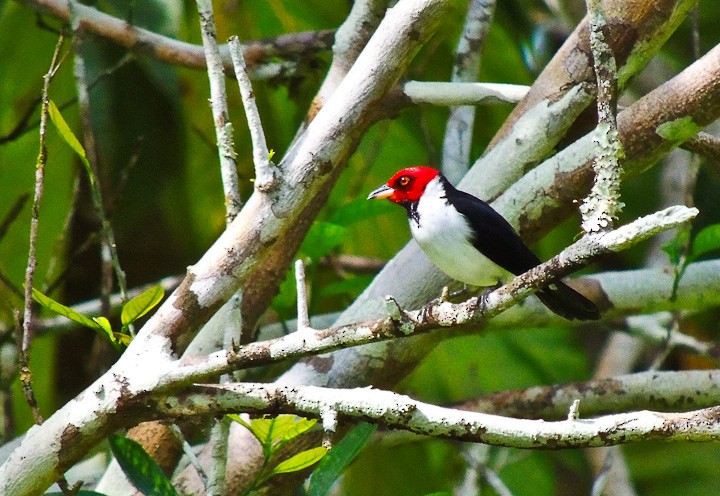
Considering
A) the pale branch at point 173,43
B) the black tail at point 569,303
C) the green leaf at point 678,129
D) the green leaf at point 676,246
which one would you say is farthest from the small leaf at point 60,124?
the green leaf at point 676,246

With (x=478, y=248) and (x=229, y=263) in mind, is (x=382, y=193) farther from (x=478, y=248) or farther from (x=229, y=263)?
(x=229, y=263)

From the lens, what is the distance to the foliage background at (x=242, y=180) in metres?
4.20

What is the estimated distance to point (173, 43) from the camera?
3738 millimetres

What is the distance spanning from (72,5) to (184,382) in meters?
1.67

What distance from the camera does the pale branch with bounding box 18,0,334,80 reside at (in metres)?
3.72

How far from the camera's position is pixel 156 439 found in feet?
10.4

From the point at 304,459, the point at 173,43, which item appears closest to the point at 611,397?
the point at 304,459

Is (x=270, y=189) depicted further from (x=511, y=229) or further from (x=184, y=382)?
(x=511, y=229)

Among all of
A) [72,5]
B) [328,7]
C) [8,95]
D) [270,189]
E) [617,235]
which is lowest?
[617,235]

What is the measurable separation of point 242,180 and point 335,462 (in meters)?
2.30

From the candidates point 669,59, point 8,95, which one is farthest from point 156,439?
point 669,59

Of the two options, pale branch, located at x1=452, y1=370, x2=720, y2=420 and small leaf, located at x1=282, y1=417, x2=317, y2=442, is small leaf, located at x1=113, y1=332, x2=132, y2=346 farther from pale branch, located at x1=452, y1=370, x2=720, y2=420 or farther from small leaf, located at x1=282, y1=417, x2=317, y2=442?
pale branch, located at x1=452, y1=370, x2=720, y2=420

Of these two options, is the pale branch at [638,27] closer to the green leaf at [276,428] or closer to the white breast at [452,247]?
the white breast at [452,247]

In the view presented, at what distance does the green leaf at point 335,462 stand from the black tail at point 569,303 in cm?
84
